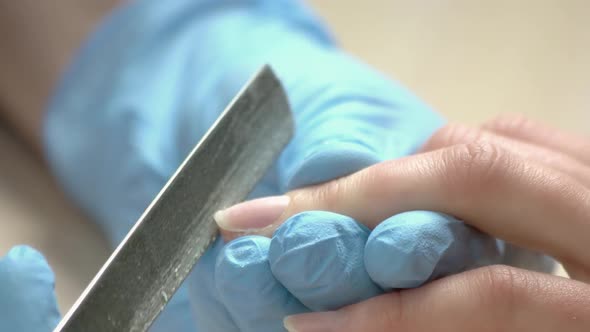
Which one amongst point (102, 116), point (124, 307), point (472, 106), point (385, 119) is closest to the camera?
point (124, 307)

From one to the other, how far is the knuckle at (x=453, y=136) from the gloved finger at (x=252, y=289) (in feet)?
0.63

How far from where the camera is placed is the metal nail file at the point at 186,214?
13.0 inches

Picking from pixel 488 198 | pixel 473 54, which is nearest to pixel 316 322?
pixel 488 198

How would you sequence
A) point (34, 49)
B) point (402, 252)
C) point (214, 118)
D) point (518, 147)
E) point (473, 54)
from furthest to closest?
1. point (473, 54)
2. point (34, 49)
3. point (214, 118)
4. point (518, 147)
5. point (402, 252)

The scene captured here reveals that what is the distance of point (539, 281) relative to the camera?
1.25 ft

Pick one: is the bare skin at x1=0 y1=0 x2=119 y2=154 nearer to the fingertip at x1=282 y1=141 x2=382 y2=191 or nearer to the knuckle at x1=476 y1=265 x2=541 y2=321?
the fingertip at x1=282 y1=141 x2=382 y2=191

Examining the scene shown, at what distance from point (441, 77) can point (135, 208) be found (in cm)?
53

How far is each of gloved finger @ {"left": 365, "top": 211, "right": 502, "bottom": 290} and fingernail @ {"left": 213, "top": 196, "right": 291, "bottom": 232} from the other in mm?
75

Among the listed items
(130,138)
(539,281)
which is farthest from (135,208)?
(539,281)

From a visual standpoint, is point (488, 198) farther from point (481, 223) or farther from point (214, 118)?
point (214, 118)

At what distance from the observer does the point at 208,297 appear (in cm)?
41

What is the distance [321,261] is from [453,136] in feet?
0.63

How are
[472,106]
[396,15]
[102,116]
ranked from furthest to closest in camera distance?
[396,15], [472,106], [102,116]

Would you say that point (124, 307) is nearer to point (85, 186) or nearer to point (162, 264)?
point (162, 264)
